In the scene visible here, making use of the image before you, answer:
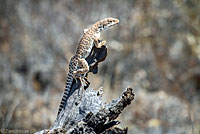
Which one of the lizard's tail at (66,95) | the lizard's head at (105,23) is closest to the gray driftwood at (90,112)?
the lizard's tail at (66,95)

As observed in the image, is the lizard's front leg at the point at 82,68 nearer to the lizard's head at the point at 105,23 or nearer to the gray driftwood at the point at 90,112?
the gray driftwood at the point at 90,112

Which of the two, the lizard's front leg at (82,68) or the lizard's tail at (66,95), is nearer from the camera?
the lizard's tail at (66,95)

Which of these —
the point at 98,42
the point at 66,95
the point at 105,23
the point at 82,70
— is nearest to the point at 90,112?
the point at 66,95

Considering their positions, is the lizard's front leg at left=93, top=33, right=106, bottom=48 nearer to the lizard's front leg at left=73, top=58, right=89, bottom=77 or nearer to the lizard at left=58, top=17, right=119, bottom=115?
the lizard at left=58, top=17, right=119, bottom=115

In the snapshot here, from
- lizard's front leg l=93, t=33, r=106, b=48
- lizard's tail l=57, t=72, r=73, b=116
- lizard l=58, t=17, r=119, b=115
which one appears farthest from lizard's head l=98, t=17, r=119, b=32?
lizard's tail l=57, t=72, r=73, b=116

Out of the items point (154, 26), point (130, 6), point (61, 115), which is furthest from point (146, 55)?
point (61, 115)
